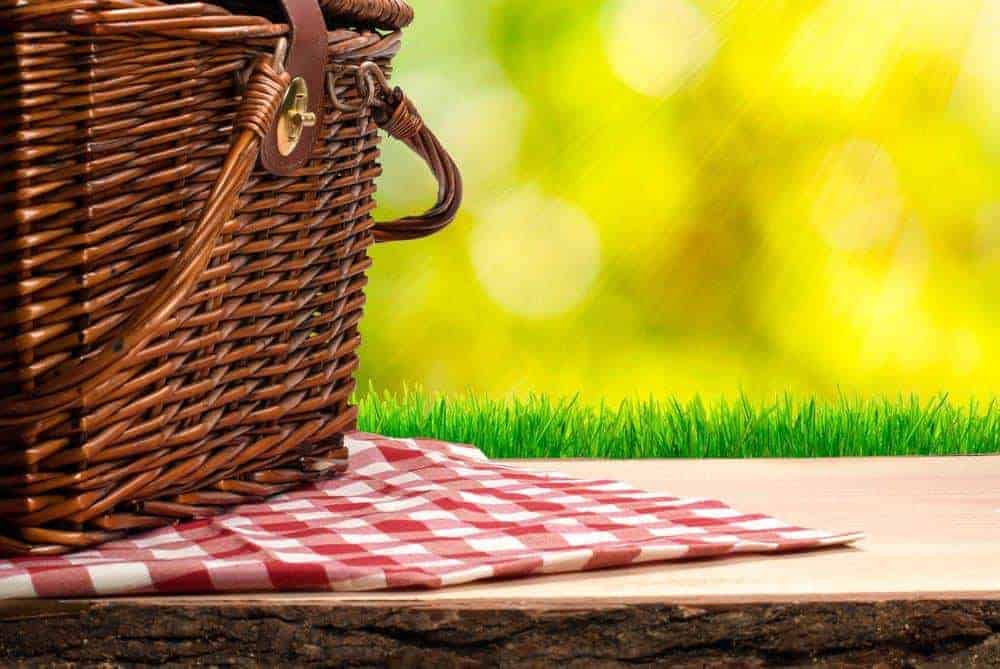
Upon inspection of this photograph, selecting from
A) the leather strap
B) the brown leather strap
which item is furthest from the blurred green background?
the leather strap

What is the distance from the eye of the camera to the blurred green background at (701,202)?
1.87 m

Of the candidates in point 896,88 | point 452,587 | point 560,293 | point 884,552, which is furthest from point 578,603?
point 896,88

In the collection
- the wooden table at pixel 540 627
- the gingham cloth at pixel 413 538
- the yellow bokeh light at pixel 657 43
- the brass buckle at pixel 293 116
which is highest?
the yellow bokeh light at pixel 657 43

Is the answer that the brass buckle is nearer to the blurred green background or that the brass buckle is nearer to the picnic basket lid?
the picnic basket lid

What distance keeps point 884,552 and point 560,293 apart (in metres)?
0.89

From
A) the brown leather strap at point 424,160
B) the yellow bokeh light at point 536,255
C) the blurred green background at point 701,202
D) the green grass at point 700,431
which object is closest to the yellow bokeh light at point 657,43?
the blurred green background at point 701,202

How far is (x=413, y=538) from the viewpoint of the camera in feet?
3.34

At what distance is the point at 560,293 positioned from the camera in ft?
6.07

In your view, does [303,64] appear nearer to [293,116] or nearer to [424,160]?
[293,116]

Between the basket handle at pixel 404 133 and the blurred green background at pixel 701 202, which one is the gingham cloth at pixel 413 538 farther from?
the blurred green background at pixel 701 202

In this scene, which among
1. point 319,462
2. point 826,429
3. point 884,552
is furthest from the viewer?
point 826,429

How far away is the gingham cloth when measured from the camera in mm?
873

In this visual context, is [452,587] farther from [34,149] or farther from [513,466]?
[513,466]

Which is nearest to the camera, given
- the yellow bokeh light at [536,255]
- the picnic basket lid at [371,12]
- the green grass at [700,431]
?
the picnic basket lid at [371,12]
